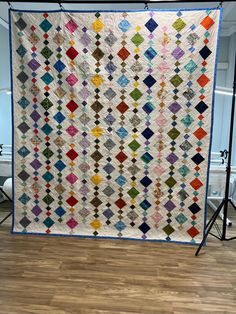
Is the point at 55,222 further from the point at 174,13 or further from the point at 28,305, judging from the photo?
the point at 174,13

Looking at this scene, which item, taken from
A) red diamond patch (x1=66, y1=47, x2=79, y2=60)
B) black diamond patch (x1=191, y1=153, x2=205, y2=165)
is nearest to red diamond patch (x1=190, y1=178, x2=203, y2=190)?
black diamond patch (x1=191, y1=153, x2=205, y2=165)

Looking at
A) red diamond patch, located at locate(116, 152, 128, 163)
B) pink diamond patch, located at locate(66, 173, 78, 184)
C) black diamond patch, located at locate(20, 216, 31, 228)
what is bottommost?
black diamond patch, located at locate(20, 216, 31, 228)

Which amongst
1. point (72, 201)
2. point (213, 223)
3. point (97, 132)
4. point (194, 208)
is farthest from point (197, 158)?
point (72, 201)

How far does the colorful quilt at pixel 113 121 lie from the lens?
89.7 inches

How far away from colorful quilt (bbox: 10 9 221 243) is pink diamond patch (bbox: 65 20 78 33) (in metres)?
0.02

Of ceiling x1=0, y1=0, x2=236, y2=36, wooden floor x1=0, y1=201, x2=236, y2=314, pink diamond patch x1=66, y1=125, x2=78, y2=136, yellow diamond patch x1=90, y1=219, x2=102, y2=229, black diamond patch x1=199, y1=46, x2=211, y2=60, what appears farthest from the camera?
ceiling x1=0, y1=0, x2=236, y2=36

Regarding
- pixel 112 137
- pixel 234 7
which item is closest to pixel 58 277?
pixel 112 137

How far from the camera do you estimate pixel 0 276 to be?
6.42 ft

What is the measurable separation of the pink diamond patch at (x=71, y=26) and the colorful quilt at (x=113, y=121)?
0.05ft

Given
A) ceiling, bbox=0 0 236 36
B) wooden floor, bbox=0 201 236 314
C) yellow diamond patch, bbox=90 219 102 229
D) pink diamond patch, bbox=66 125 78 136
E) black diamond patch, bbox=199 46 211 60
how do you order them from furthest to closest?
ceiling, bbox=0 0 236 36
yellow diamond patch, bbox=90 219 102 229
pink diamond patch, bbox=66 125 78 136
black diamond patch, bbox=199 46 211 60
wooden floor, bbox=0 201 236 314

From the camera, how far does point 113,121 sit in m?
2.41

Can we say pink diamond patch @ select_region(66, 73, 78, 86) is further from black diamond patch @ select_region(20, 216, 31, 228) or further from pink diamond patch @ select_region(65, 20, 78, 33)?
black diamond patch @ select_region(20, 216, 31, 228)

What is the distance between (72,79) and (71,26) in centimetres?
44

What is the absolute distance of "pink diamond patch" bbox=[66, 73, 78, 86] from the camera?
7.82 ft
